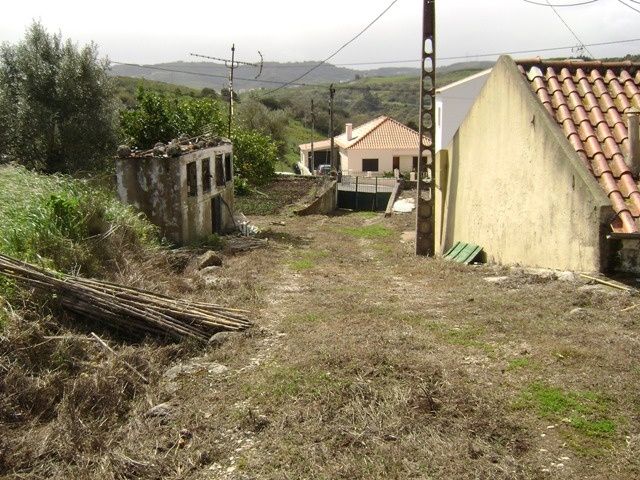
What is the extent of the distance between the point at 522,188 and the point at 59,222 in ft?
25.8

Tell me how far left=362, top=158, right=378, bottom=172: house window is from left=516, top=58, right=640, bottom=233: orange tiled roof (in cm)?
4547

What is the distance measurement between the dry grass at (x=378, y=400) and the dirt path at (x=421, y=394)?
0.02 m

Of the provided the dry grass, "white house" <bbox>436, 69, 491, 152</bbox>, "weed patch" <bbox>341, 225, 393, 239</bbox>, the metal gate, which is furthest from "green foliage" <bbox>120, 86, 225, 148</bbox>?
the dry grass

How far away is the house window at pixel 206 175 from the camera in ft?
63.2

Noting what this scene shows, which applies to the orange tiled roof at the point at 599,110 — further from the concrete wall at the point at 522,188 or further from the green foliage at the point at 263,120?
the green foliage at the point at 263,120

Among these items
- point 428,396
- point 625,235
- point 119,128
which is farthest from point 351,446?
point 119,128

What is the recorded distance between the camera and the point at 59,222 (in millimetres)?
10117

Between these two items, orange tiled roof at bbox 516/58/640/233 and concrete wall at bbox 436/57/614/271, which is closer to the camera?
orange tiled roof at bbox 516/58/640/233

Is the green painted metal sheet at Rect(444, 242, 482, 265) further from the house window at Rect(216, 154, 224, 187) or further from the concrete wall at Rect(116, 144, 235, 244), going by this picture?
the house window at Rect(216, 154, 224, 187)

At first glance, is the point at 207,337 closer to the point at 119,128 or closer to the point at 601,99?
the point at 601,99

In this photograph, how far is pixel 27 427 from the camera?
240 inches

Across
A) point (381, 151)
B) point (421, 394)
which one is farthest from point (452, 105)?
point (421, 394)

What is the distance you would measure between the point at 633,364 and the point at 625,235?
8.57 ft

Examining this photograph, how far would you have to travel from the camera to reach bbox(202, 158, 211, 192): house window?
19.2m
